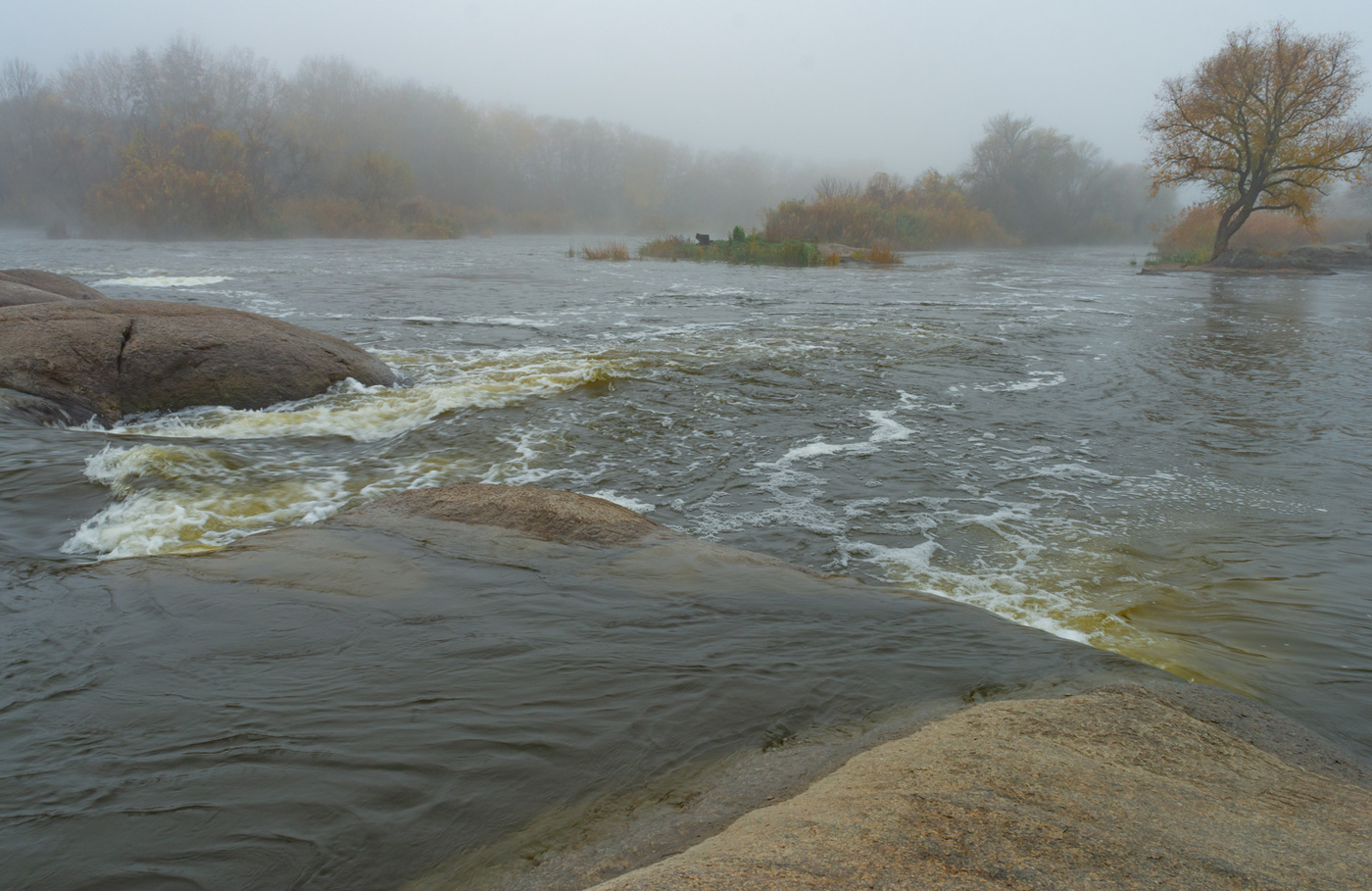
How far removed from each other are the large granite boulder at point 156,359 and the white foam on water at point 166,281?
1080 centimetres

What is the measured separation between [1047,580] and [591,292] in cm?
1564

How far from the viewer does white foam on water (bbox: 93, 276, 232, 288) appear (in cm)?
1773

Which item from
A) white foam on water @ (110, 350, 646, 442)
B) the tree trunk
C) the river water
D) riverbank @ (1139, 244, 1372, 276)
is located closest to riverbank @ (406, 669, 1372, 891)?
the river water

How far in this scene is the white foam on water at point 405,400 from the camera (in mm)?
6816

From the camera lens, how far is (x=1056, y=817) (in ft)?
5.96

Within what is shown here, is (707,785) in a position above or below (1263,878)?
below

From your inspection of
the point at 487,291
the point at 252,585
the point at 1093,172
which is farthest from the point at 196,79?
the point at 252,585

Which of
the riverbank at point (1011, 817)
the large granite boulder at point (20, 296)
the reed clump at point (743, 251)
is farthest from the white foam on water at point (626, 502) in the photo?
the reed clump at point (743, 251)

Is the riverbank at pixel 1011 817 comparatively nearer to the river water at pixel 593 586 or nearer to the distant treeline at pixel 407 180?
the river water at pixel 593 586

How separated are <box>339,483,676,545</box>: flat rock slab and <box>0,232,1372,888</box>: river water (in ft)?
0.94

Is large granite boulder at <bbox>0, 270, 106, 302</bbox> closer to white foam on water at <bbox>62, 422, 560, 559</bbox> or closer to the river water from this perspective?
the river water

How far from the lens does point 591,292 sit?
18.6 m

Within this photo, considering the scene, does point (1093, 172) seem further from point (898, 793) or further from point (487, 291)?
point (898, 793)

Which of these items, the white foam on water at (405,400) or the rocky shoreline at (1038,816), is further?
the white foam on water at (405,400)
